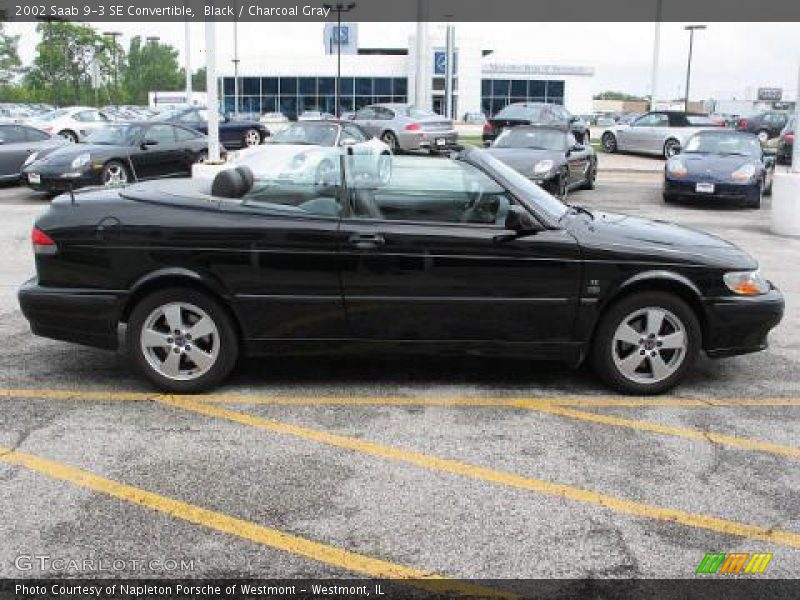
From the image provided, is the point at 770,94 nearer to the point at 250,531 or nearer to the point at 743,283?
the point at 743,283

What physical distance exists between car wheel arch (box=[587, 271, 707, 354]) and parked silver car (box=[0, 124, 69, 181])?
14.4 m

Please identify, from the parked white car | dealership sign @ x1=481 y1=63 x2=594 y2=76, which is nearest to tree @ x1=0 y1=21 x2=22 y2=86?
dealership sign @ x1=481 y1=63 x2=594 y2=76

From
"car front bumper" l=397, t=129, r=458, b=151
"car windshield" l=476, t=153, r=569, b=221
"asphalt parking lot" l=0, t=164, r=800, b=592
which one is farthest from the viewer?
"car front bumper" l=397, t=129, r=458, b=151

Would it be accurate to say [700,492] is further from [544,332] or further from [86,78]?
[86,78]

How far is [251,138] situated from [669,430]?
76.0 feet

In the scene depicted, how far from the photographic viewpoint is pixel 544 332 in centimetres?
514

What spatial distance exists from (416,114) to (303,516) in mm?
23374

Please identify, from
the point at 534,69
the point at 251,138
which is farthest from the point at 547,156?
the point at 534,69

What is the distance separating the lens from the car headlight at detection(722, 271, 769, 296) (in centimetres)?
520

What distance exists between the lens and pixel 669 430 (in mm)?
4742

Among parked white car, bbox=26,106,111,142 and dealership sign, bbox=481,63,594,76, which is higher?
dealership sign, bbox=481,63,594,76

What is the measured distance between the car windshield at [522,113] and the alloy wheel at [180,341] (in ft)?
67.0

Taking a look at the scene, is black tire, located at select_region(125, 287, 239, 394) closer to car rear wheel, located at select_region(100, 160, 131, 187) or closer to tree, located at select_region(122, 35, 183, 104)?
car rear wheel, located at select_region(100, 160, 131, 187)

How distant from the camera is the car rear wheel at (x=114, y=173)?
14.8m
